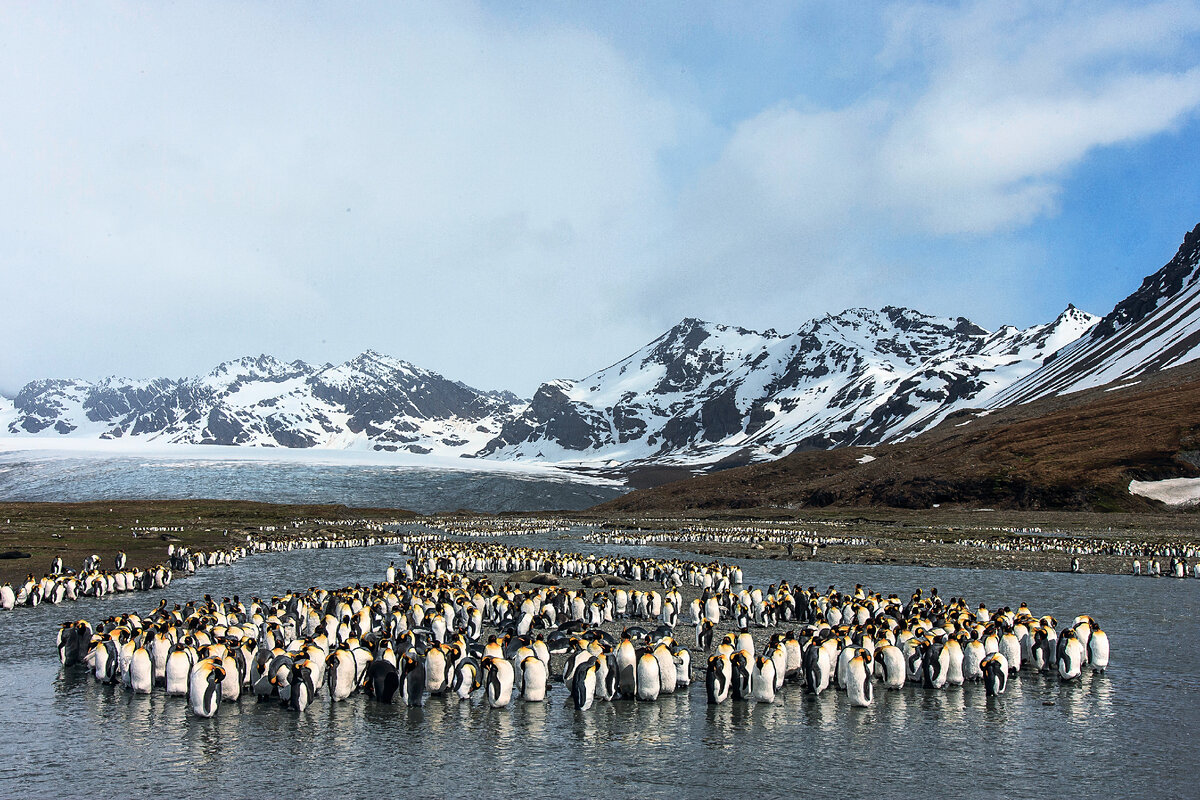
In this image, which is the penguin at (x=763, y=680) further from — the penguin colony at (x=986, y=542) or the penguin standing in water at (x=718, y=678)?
the penguin colony at (x=986, y=542)

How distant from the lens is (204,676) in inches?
523

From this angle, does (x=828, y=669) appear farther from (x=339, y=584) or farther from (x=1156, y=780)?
(x=339, y=584)

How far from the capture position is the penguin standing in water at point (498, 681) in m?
14.0

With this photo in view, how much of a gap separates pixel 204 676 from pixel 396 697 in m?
3.10

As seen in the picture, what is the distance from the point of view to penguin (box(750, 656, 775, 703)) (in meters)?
14.4

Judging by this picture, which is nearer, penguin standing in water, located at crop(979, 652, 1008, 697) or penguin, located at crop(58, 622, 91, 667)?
penguin standing in water, located at crop(979, 652, 1008, 697)

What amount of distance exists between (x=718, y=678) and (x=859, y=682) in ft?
7.73

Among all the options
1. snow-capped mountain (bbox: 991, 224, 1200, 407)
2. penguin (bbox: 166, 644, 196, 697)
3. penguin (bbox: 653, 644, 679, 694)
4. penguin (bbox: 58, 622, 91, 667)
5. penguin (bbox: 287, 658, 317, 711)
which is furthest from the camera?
snow-capped mountain (bbox: 991, 224, 1200, 407)

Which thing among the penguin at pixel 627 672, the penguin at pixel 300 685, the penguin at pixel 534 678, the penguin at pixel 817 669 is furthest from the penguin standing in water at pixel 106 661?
the penguin at pixel 817 669

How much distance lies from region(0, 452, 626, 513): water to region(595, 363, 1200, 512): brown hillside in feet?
81.9

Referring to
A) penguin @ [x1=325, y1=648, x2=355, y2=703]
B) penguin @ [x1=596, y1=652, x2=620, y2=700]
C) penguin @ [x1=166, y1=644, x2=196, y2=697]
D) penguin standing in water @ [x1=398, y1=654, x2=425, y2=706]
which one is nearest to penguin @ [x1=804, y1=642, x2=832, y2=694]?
penguin @ [x1=596, y1=652, x2=620, y2=700]

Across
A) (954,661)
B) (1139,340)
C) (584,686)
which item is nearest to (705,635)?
(954,661)

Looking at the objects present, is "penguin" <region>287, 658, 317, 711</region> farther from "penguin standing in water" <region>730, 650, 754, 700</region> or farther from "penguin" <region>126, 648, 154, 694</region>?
"penguin standing in water" <region>730, 650, 754, 700</region>

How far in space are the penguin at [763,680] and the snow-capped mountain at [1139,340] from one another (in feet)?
397
